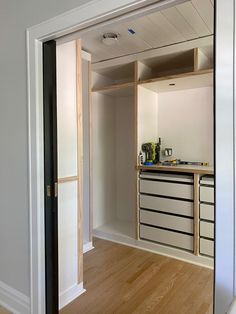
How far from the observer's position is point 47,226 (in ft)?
5.37

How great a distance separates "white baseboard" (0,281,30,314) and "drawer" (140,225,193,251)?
1.57 meters

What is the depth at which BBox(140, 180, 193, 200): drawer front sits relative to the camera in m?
2.67

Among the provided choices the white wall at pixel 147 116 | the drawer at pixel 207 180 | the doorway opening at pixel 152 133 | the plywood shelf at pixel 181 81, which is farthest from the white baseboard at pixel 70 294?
the plywood shelf at pixel 181 81

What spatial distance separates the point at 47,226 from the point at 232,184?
1.18 metres

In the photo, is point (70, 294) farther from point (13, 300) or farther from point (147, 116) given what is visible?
point (147, 116)

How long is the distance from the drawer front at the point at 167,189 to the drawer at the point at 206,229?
11.4 inches

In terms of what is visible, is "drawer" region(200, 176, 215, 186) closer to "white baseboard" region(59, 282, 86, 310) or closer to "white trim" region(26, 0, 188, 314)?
"white baseboard" region(59, 282, 86, 310)

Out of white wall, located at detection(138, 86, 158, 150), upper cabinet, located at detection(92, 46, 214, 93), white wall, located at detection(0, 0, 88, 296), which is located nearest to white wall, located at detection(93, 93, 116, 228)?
upper cabinet, located at detection(92, 46, 214, 93)

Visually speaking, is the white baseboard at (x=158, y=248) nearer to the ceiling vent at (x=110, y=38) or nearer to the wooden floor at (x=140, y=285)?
the wooden floor at (x=140, y=285)

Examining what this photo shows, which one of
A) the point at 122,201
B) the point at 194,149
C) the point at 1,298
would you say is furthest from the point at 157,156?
the point at 1,298

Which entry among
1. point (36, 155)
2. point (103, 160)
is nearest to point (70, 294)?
point (36, 155)

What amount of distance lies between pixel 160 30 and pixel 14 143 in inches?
66.7

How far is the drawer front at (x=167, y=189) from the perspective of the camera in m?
2.67

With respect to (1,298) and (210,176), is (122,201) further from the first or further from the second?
(1,298)
